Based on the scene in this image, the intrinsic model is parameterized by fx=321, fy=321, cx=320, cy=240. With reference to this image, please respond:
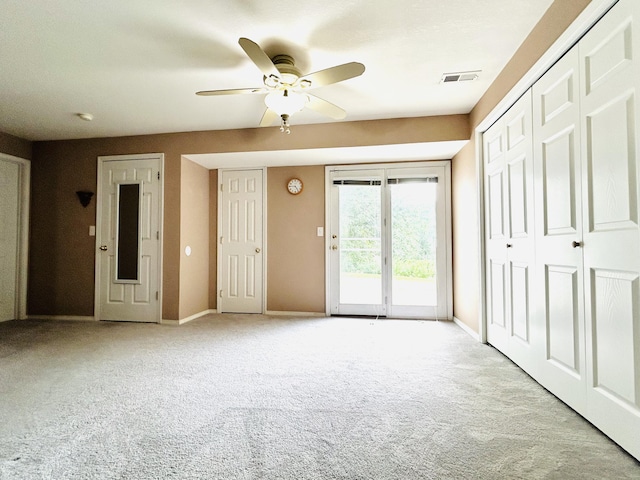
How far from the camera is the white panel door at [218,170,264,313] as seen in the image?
461 cm

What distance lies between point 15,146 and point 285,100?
411 centimetres

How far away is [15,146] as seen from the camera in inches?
164

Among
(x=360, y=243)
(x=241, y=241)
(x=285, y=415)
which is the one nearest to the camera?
(x=285, y=415)

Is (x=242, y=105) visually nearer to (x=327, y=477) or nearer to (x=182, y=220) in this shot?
(x=182, y=220)

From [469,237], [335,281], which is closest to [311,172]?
[335,281]

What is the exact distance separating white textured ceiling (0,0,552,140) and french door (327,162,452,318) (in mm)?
1106

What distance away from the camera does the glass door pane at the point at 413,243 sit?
4.29 meters

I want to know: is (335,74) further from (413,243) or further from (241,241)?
(241,241)

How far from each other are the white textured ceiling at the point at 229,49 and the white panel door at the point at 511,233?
1.85ft

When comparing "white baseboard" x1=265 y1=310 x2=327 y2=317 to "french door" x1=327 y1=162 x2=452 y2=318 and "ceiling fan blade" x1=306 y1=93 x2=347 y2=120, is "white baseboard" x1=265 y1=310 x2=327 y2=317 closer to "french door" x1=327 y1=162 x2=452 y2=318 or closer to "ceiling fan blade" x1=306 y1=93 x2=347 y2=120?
"french door" x1=327 y1=162 x2=452 y2=318

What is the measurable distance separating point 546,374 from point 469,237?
173cm

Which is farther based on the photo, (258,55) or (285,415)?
(258,55)

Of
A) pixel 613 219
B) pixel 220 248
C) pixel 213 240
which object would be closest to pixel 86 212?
pixel 213 240

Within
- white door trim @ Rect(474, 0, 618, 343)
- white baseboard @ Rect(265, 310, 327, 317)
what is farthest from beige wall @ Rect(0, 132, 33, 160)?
white door trim @ Rect(474, 0, 618, 343)
